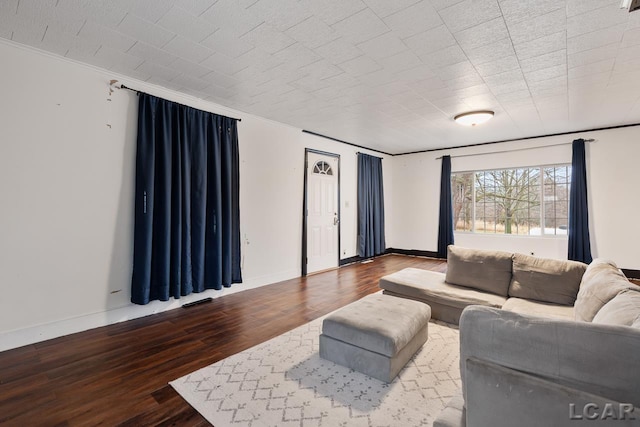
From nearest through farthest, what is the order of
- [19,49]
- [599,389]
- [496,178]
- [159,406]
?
1. [599,389]
2. [159,406]
3. [19,49]
4. [496,178]

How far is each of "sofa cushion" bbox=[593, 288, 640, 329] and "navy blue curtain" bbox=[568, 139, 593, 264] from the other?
4813 mm

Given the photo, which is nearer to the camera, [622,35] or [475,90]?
[622,35]

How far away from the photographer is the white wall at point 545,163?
507 centimetres

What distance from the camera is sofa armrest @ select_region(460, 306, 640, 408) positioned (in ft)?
2.96

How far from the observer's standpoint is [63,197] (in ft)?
9.37

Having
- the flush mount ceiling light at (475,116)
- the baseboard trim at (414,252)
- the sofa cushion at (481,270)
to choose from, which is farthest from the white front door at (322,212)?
the sofa cushion at (481,270)

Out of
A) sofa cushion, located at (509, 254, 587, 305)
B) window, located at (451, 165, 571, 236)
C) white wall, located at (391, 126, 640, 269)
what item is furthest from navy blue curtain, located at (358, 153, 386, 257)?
sofa cushion, located at (509, 254, 587, 305)

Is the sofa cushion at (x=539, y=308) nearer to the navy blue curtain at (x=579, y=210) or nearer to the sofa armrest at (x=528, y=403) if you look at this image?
the sofa armrest at (x=528, y=403)

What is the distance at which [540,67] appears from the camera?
2943 mm

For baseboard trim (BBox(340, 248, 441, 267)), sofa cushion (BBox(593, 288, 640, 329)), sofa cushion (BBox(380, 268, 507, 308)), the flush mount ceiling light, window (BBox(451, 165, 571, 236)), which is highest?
the flush mount ceiling light

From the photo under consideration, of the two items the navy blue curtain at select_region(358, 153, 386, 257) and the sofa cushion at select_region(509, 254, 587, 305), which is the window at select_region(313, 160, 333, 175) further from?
the sofa cushion at select_region(509, 254, 587, 305)

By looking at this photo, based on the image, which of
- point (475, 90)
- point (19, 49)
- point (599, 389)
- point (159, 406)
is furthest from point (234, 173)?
point (599, 389)

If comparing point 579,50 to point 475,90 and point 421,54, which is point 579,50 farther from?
point 421,54

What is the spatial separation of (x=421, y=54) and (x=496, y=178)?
4.87 meters
